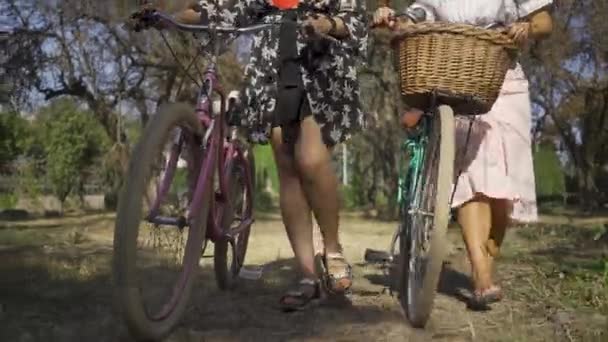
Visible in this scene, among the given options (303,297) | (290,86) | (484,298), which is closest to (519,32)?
(290,86)

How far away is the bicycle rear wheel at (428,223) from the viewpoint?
269 cm

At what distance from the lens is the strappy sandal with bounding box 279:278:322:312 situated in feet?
10.3

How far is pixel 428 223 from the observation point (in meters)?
2.99

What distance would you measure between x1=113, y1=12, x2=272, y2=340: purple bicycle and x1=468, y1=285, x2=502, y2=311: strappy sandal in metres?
1.08

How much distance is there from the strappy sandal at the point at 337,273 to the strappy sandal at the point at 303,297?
0.20 ft

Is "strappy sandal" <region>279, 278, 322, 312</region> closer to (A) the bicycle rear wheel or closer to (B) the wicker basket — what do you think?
(A) the bicycle rear wheel

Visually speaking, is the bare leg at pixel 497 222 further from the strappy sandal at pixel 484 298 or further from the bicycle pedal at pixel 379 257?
the bicycle pedal at pixel 379 257

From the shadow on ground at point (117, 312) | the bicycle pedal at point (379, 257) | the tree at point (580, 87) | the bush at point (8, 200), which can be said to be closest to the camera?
the shadow on ground at point (117, 312)

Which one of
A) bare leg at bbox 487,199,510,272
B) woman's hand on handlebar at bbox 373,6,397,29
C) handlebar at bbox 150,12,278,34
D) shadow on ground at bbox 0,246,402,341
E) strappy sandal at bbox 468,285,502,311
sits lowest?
shadow on ground at bbox 0,246,402,341

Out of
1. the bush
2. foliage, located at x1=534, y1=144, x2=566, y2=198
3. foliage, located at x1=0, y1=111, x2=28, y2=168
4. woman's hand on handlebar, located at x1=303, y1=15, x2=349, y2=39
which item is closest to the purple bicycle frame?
woman's hand on handlebar, located at x1=303, y1=15, x2=349, y2=39

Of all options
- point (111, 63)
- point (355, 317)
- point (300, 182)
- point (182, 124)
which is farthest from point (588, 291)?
point (111, 63)

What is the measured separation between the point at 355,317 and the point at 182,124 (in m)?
1.05

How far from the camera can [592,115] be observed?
2480 centimetres

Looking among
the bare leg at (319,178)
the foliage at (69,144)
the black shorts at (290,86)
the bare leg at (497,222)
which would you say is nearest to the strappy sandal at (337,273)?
the bare leg at (319,178)
